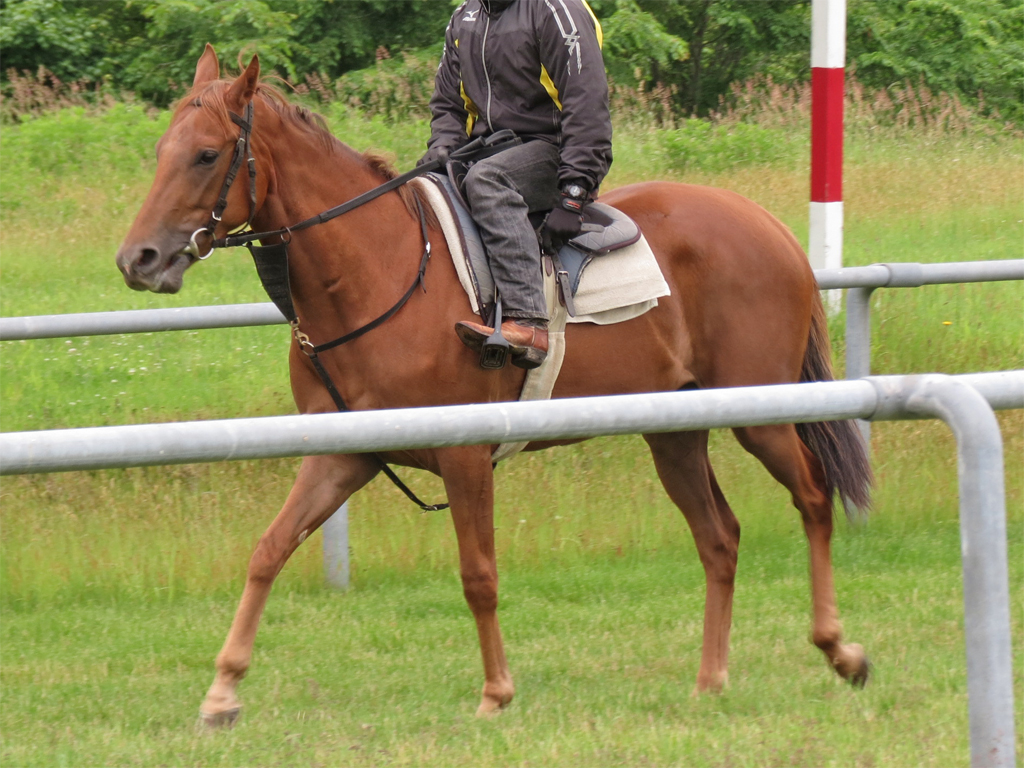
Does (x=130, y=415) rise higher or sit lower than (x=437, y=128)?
lower

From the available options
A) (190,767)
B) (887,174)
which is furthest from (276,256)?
(887,174)

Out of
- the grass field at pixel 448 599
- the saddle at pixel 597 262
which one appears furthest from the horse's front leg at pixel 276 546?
the saddle at pixel 597 262

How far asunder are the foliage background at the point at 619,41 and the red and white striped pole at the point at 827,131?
33.3ft

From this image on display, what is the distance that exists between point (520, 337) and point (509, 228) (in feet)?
1.27

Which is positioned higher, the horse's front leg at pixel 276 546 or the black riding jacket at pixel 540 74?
the black riding jacket at pixel 540 74

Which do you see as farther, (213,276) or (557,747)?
(213,276)

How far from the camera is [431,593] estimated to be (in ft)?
19.1

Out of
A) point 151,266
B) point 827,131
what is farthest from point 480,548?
point 827,131

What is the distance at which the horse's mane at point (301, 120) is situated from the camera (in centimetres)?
409

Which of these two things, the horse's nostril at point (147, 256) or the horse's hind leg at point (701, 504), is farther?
the horse's hind leg at point (701, 504)

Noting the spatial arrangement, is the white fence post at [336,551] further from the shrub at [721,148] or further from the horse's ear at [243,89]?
the shrub at [721,148]

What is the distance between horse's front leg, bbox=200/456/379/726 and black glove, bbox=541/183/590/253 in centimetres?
104

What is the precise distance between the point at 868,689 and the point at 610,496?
7.84ft

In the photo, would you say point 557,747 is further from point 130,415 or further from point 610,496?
point 130,415
